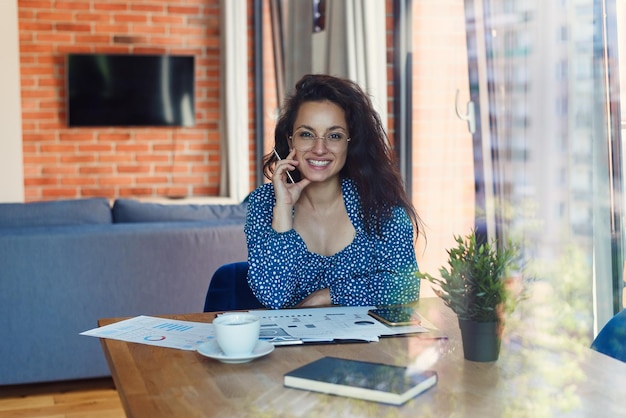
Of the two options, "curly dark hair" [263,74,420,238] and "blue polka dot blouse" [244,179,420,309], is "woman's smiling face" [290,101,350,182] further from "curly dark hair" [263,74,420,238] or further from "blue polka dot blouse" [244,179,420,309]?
"blue polka dot blouse" [244,179,420,309]

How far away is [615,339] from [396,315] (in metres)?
0.44

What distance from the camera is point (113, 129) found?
21.3 feet

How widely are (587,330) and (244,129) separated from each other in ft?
15.0

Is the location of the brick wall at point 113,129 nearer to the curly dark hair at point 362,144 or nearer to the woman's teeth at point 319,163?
the curly dark hair at point 362,144

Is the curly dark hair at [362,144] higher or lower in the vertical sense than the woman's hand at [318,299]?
higher

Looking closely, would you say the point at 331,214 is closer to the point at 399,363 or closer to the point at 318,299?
the point at 318,299

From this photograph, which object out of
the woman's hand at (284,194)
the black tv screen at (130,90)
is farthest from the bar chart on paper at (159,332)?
the black tv screen at (130,90)

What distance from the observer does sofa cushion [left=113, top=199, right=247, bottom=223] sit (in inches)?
134

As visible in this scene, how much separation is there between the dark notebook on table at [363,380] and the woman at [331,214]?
81 centimetres

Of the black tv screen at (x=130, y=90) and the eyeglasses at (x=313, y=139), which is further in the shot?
the black tv screen at (x=130, y=90)

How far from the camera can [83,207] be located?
11.0 feet

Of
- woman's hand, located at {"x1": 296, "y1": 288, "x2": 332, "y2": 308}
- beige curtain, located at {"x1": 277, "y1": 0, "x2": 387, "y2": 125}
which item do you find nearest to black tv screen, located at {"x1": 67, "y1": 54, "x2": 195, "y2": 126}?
beige curtain, located at {"x1": 277, "y1": 0, "x2": 387, "y2": 125}

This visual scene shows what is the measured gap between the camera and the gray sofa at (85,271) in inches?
123

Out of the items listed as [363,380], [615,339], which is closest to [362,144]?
[615,339]
